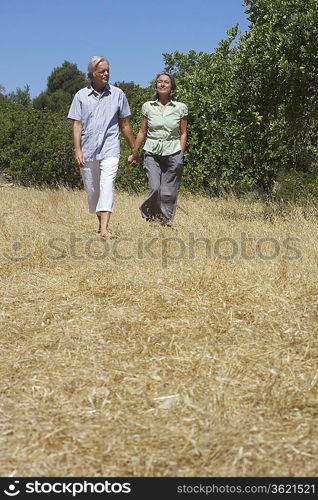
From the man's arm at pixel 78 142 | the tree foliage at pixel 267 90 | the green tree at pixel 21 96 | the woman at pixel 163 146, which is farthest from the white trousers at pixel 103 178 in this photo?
the green tree at pixel 21 96

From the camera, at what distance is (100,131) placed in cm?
715

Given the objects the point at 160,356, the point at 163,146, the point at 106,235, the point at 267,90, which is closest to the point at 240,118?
the point at 267,90

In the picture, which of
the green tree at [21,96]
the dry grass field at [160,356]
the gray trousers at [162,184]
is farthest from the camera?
the green tree at [21,96]

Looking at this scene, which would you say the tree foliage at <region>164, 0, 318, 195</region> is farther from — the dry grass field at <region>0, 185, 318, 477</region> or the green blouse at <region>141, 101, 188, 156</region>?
the dry grass field at <region>0, 185, 318, 477</region>

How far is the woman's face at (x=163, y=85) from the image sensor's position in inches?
299

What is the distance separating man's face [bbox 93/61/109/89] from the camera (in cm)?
694

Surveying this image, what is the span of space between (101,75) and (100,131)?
1.99 feet

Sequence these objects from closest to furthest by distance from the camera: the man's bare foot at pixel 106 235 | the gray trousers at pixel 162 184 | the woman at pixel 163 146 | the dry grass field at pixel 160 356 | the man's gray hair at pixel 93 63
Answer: the dry grass field at pixel 160 356, the man's gray hair at pixel 93 63, the man's bare foot at pixel 106 235, the woman at pixel 163 146, the gray trousers at pixel 162 184

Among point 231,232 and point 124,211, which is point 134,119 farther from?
point 231,232

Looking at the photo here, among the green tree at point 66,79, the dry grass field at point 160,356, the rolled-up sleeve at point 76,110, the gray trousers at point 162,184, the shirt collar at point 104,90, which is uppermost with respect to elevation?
the green tree at point 66,79

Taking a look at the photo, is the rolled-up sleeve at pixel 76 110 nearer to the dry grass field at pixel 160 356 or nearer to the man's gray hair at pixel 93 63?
→ the man's gray hair at pixel 93 63

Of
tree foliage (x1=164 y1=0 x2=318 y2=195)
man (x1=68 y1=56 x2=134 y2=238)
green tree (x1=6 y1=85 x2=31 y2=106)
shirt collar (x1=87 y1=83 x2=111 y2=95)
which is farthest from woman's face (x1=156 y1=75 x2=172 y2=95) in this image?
green tree (x1=6 y1=85 x2=31 y2=106)

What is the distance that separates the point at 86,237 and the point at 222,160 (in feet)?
18.1
